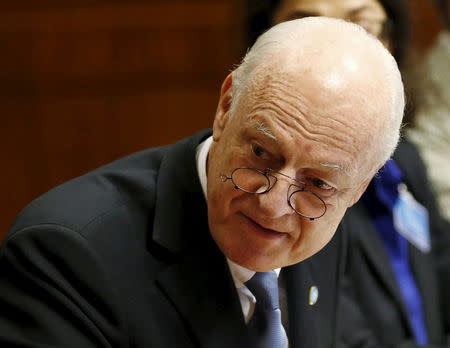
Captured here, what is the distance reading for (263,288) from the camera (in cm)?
167

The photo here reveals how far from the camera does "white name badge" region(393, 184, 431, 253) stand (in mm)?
2578

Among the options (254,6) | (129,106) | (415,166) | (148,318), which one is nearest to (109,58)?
(129,106)

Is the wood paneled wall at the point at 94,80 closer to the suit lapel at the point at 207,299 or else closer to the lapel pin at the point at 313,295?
the lapel pin at the point at 313,295

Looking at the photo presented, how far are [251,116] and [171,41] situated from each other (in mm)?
2542

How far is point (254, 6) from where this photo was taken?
2.68 meters

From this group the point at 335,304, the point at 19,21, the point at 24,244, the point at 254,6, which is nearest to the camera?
the point at 24,244

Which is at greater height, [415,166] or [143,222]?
[143,222]

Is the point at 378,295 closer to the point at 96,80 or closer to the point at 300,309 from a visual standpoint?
the point at 300,309

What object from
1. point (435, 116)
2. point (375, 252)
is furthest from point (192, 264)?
point (435, 116)

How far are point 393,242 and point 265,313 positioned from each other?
3.32 ft

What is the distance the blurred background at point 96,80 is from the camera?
12.6 ft

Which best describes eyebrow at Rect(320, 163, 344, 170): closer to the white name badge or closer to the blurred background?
the white name badge

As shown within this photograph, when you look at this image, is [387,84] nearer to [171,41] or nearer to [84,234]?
[84,234]

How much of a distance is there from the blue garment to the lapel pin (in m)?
0.74
